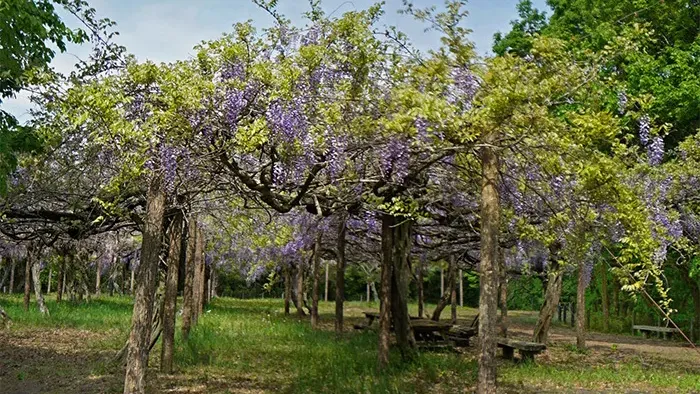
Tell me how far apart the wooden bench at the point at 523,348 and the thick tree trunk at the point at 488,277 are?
5.72 m

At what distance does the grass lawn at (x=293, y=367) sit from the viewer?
27.5ft

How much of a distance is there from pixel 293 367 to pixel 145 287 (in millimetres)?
4330

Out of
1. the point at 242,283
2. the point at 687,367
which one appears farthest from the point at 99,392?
the point at 242,283

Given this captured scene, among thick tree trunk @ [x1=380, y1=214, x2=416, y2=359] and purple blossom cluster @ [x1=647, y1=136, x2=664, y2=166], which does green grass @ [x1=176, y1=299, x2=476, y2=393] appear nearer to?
thick tree trunk @ [x1=380, y1=214, x2=416, y2=359]

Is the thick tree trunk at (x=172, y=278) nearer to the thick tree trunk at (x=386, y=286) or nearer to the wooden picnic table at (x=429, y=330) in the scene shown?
the thick tree trunk at (x=386, y=286)

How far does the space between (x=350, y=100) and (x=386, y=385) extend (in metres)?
3.39

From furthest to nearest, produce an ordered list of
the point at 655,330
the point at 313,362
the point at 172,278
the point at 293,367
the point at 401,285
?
the point at 655,330 < the point at 401,285 < the point at 313,362 < the point at 293,367 < the point at 172,278

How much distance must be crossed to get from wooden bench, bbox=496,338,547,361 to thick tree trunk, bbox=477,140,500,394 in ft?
18.8

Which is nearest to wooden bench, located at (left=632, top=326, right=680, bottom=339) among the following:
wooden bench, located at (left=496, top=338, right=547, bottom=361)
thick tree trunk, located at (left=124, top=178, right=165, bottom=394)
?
wooden bench, located at (left=496, top=338, right=547, bottom=361)

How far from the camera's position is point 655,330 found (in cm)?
2047

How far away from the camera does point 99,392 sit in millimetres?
7887

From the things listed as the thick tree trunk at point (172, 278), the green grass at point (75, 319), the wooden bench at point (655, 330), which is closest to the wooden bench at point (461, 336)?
the thick tree trunk at point (172, 278)

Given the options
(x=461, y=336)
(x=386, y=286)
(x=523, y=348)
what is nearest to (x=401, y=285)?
(x=386, y=286)

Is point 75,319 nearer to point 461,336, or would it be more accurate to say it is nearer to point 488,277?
point 461,336
